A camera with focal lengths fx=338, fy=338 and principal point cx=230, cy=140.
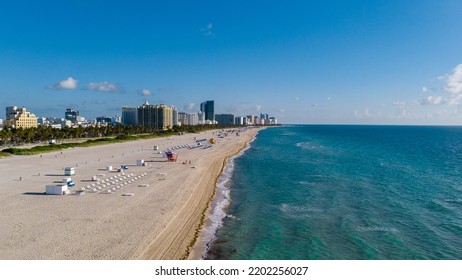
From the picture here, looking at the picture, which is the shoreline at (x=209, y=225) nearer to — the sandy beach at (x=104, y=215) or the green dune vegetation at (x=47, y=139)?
the sandy beach at (x=104, y=215)

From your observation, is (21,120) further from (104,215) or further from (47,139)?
(104,215)

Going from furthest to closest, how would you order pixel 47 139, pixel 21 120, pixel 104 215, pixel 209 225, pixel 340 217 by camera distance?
pixel 21 120 → pixel 47 139 → pixel 340 217 → pixel 104 215 → pixel 209 225

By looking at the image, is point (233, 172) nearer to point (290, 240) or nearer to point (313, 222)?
point (313, 222)

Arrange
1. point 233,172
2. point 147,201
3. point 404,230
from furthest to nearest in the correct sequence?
point 233,172 < point 147,201 < point 404,230

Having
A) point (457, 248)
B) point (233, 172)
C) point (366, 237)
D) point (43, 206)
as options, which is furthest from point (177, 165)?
point (457, 248)

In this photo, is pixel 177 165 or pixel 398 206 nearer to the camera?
pixel 398 206

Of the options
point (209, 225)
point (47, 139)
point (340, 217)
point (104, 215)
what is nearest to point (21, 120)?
point (47, 139)

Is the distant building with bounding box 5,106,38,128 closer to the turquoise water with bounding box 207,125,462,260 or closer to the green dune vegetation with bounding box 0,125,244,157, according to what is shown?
the green dune vegetation with bounding box 0,125,244,157

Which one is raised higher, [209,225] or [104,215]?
[104,215]
